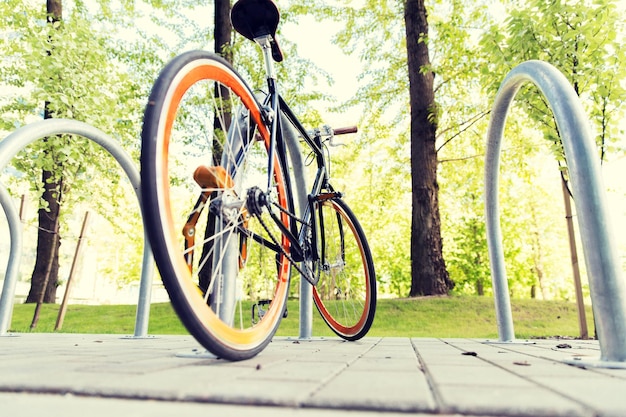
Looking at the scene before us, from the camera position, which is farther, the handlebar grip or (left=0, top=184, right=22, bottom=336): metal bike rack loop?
(left=0, top=184, right=22, bottom=336): metal bike rack loop

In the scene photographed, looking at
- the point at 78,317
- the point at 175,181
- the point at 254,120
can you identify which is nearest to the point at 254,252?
the point at 254,120

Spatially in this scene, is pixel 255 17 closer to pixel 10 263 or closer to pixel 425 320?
pixel 10 263

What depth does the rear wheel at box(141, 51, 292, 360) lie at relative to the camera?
1.41m

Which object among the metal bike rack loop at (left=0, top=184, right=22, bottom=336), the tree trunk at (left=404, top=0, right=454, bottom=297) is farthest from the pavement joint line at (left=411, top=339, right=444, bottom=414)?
the tree trunk at (left=404, top=0, right=454, bottom=297)

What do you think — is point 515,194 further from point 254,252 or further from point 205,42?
point 254,252

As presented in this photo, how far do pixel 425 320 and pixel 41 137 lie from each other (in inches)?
253

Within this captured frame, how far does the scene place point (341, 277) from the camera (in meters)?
3.62

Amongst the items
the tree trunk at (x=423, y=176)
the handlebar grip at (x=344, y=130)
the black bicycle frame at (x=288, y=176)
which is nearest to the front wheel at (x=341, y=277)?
the black bicycle frame at (x=288, y=176)

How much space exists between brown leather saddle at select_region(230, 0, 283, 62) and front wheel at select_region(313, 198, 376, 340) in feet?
Result: 4.30

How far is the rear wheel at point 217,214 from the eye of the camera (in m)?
1.41

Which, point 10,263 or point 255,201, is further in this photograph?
point 10,263

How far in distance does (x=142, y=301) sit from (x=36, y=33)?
6.40 m

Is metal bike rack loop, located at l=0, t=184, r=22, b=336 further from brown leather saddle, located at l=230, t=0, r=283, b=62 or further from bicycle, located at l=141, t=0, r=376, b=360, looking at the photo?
brown leather saddle, located at l=230, t=0, r=283, b=62

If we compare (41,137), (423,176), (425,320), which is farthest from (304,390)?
(423,176)
